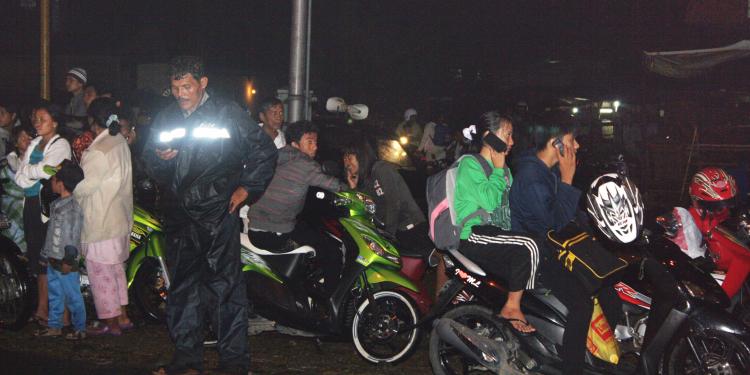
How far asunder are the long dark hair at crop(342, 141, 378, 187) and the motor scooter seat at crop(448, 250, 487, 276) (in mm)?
2294

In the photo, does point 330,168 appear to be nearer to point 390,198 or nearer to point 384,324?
point 390,198

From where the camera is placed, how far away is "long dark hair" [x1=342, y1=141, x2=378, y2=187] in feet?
25.6

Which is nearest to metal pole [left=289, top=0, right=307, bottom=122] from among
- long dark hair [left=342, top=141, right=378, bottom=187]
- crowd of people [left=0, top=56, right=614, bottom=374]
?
crowd of people [left=0, top=56, right=614, bottom=374]

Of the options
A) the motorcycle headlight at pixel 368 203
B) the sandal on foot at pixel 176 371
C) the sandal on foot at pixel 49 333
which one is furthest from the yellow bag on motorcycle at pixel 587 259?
the sandal on foot at pixel 49 333

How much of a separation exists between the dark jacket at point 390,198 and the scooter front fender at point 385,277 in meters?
1.17

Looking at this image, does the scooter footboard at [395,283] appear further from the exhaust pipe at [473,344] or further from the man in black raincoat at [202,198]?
the man in black raincoat at [202,198]

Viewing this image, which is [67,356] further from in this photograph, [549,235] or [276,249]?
[549,235]

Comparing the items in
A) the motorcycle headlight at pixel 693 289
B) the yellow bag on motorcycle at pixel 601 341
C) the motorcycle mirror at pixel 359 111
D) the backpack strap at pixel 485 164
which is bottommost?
the yellow bag on motorcycle at pixel 601 341

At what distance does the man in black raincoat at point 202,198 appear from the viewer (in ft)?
19.4

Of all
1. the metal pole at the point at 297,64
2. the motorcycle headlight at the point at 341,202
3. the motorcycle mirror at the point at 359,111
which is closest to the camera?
the motorcycle headlight at the point at 341,202

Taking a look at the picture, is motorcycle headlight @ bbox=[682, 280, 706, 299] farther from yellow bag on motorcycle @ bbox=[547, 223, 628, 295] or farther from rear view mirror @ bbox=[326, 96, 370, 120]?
rear view mirror @ bbox=[326, 96, 370, 120]

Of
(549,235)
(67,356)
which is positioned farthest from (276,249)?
(549,235)

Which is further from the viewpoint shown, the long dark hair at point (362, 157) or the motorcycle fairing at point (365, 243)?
the long dark hair at point (362, 157)

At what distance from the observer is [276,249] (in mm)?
6840
